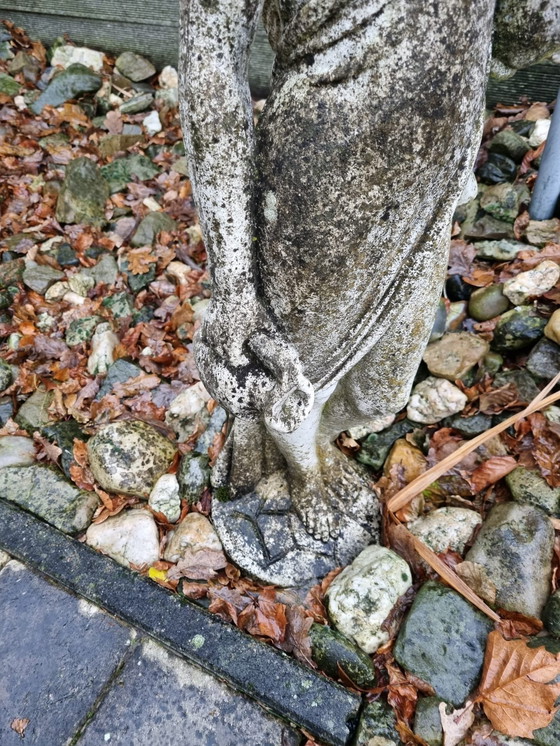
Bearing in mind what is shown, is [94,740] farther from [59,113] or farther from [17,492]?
[59,113]

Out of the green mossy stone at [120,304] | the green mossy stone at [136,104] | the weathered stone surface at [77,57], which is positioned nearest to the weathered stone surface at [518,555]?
the green mossy stone at [120,304]

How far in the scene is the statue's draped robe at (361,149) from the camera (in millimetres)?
1163

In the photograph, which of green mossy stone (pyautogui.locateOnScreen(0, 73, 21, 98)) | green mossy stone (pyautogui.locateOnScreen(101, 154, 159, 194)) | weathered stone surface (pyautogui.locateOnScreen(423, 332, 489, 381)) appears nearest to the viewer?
weathered stone surface (pyautogui.locateOnScreen(423, 332, 489, 381))

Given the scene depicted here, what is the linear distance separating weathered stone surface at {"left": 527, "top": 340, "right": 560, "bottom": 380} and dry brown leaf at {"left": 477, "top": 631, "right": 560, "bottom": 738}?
4.95ft

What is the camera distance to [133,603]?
2.34 metres

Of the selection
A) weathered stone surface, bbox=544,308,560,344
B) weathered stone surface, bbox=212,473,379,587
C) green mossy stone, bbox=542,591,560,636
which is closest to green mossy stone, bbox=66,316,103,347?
weathered stone surface, bbox=212,473,379,587

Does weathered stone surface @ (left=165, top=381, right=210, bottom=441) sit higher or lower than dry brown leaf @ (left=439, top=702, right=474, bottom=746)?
higher

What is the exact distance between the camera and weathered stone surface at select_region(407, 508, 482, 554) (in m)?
2.56

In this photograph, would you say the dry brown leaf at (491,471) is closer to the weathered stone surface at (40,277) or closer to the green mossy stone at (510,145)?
the green mossy stone at (510,145)

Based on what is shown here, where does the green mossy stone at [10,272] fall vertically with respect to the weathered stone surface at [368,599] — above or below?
above

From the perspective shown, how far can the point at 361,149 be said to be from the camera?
1.26 meters

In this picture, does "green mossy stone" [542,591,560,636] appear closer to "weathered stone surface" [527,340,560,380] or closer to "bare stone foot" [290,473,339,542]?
"bare stone foot" [290,473,339,542]

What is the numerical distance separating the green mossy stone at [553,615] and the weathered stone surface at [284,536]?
80cm

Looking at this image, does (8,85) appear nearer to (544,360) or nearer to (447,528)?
(544,360)
